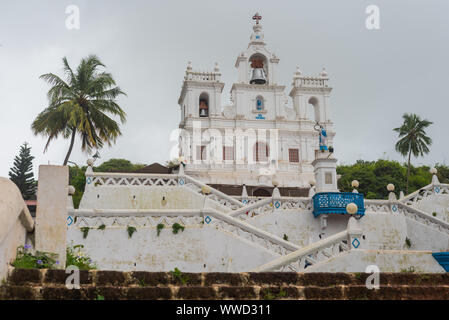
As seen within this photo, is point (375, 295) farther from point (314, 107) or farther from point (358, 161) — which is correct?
point (358, 161)

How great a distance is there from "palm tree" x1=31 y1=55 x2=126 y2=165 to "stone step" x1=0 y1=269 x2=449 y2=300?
73.9 ft

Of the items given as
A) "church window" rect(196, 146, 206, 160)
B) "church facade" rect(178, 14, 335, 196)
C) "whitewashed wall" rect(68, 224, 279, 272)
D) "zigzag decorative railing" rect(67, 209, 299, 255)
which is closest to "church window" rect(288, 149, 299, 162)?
"church facade" rect(178, 14, 335, 196)

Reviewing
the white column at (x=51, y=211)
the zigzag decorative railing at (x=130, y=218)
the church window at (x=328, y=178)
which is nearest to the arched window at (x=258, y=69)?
the church window at (x=328, y=178)

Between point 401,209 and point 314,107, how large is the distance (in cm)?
2335

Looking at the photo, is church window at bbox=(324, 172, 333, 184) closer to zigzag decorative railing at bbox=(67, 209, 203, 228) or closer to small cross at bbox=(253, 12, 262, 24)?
zigzag decorative railing at bbox=(67, 209, 203, 228)

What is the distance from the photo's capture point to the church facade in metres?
43.4

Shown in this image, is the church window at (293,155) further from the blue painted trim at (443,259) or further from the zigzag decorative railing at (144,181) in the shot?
the blue painted trim at (443,259)

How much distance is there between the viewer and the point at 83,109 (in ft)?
105

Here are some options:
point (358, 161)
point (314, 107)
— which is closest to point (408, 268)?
point (314, 107)

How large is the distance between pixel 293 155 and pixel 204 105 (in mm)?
8648

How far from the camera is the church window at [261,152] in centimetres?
4459

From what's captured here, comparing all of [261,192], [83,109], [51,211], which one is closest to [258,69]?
[261,192]

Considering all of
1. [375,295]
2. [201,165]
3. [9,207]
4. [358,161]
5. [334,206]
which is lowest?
[375,295]

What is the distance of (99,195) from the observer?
25.6 meters
